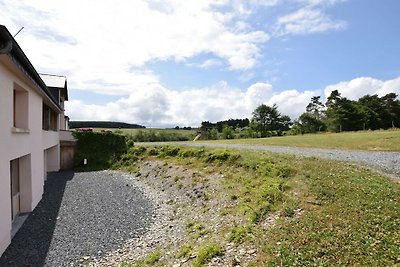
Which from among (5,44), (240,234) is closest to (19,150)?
(5,44)

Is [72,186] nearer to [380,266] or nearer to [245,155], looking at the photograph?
[245,155]

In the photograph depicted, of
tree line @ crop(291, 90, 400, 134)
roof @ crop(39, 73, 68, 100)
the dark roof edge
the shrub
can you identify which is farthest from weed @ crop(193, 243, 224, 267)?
tree line @ crop(291, 90, 400, 134)

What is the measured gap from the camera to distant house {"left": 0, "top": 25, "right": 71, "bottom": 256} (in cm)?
713

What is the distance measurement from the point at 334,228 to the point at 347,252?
949 mm

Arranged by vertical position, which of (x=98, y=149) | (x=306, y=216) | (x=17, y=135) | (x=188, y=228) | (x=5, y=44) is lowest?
(x=188, y=228)

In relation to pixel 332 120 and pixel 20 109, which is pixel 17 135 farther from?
pixel 332 120

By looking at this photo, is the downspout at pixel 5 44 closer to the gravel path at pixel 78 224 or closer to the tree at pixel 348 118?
the gravel path at pixel 78 224

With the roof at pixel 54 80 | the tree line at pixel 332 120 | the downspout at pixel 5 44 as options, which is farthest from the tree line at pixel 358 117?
the downspout at pixel 5 44

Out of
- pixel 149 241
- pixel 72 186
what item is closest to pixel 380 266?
pixel 149 241

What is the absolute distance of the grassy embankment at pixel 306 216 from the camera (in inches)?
227

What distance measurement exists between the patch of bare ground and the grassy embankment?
67 millimetres

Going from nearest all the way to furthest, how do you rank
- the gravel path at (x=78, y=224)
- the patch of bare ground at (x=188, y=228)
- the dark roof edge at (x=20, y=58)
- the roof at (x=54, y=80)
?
1. the dark roof edge at (x=20, y=58)
2. the patch of bare ground at (x=188, y=228)
3. the gravel path at (x=78, y=224)
4. the roof at (x=54, y=80)

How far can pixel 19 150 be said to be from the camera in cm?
905

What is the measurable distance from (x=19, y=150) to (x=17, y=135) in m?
0.55
